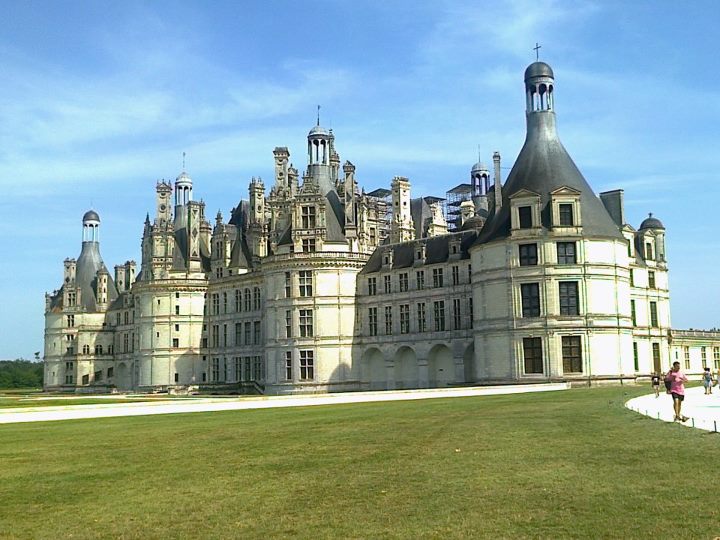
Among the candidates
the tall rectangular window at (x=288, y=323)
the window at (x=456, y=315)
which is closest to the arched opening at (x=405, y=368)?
the window at (x=456, y=315)

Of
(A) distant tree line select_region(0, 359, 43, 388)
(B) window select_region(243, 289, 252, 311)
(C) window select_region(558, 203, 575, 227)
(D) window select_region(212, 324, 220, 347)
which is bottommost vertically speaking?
(A) distant tree line select_region(0, 359, 43, 388)

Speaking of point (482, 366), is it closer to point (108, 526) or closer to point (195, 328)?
point (195, 328)

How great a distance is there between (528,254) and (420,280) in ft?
38.2

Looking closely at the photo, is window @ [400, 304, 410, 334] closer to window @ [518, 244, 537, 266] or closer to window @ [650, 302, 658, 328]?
window @ [518, 244, 537, 266]

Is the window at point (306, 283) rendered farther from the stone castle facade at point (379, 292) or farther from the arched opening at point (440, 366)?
the arched opening at point (440, 366)

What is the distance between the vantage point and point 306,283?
226 ft

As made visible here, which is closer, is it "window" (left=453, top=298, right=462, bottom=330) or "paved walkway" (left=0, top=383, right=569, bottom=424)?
"paved walkway" (left=0, top=383, right=569, bottom=424)

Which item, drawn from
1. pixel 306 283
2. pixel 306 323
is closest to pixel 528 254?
pixel 306 283

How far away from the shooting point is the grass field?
418 inches

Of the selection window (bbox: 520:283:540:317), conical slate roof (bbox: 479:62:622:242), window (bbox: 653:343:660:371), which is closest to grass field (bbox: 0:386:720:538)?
window (bbox: 520:283:540:317)

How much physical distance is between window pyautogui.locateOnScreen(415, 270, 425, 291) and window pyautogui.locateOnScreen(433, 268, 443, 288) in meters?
1.10

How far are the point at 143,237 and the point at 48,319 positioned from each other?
68.7ft

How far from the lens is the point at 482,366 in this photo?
57.1 metres

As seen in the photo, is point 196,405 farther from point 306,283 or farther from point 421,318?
point 306,283
